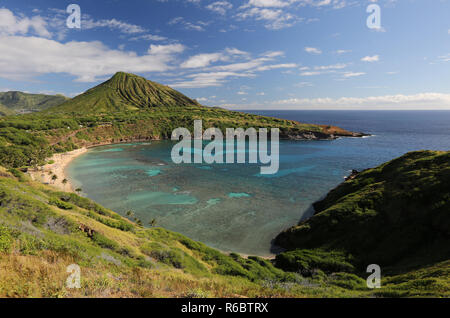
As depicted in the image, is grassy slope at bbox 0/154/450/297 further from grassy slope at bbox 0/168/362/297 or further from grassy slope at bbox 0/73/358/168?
grassy slope at bbox 0/73/358/168

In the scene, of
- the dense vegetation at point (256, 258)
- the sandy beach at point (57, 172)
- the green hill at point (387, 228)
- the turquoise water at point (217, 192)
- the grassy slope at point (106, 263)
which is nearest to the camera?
the grassy slope at point (106, 263)

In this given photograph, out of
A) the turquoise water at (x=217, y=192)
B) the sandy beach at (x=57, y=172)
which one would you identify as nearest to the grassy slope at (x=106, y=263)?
the turquoise water at (x=217, y=192)

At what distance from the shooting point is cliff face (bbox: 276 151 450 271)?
22.9 metres

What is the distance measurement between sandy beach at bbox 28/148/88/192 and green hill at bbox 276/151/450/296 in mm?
53558

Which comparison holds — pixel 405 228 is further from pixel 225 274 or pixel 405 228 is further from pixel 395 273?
pixel 225 274

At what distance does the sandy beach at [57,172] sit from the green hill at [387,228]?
2109 inches

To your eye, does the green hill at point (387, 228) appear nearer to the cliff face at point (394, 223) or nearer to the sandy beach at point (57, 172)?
the cliff face at point (394, 223)

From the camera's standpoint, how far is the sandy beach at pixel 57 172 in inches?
2087

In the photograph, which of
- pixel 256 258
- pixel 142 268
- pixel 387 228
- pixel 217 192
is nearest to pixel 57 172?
pixel 217 192

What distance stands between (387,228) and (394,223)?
1.12 metres

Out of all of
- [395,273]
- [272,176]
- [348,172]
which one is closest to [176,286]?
[395,273]

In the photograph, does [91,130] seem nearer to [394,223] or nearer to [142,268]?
[142,268]

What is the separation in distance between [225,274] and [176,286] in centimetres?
889

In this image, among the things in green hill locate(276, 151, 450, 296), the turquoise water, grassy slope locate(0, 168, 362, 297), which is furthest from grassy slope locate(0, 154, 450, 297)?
the turquoise water
